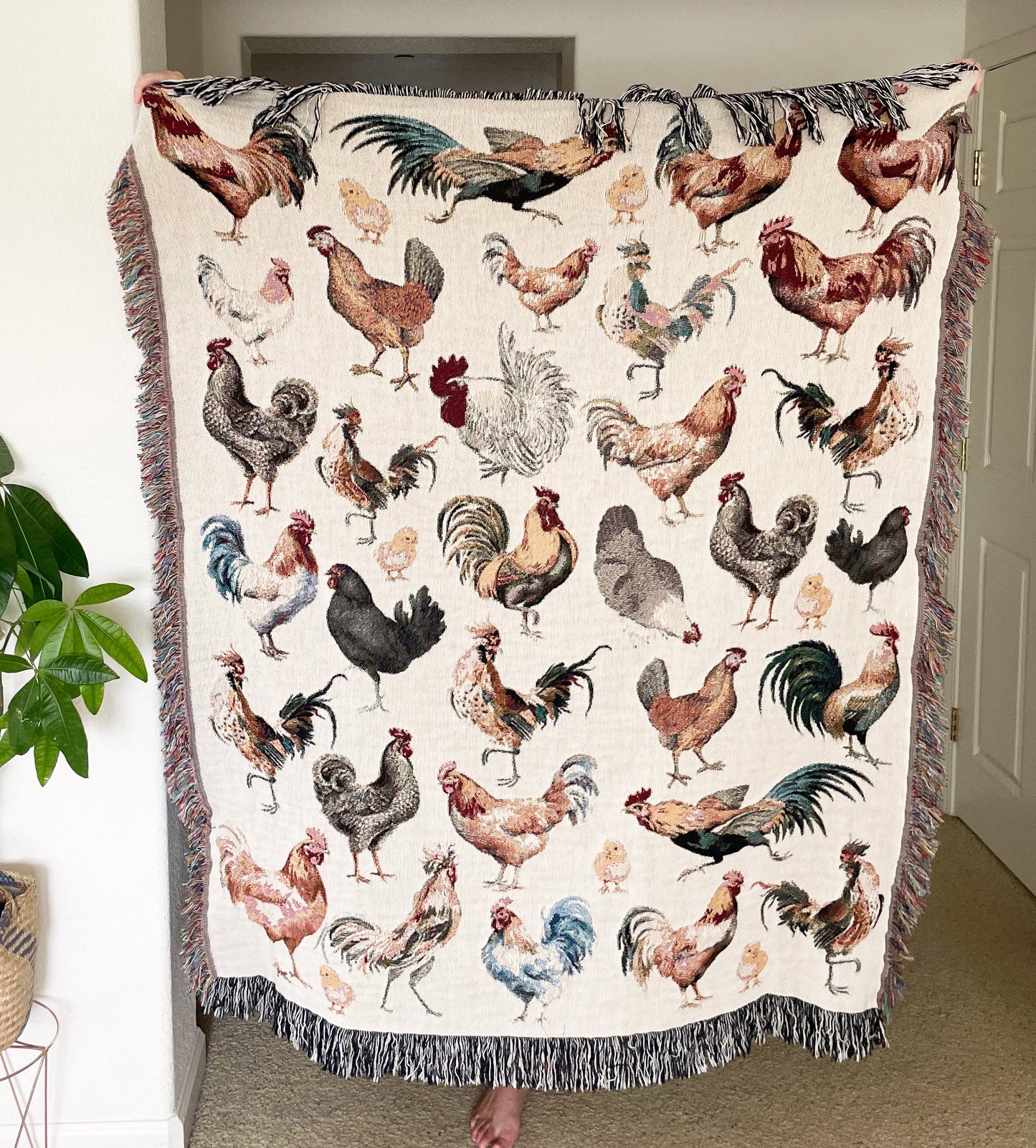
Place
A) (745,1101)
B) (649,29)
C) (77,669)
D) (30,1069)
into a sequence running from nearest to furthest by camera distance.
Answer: (77,669)
(30,1069)
(745,1101)
(649,29)

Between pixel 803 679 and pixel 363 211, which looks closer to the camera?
pixel 363 211

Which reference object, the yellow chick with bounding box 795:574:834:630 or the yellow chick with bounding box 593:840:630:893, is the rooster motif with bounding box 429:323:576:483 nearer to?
the yellow chick with bounding box 795:574:834:630

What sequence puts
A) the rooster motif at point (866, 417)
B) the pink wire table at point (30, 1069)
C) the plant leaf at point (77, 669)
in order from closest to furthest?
the plant leaf at point (77, 669) → the rooster motif at point (866, 417) → the pink wire table at point (30, 1069)

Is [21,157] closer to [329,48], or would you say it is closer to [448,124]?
[448,124]

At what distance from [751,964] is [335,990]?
66 cm

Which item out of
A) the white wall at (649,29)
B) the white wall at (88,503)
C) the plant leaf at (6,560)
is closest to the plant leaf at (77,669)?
the plant leaf at (6,560)

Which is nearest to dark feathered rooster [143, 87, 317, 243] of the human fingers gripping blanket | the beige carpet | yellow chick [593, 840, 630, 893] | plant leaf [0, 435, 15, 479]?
the human fingers gripping blanket

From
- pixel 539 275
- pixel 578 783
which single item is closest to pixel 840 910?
pixel 578 783

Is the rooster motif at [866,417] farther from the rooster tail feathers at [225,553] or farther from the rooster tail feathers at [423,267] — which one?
the rooster tail feathers at [225,553]

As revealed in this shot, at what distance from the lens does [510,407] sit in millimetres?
1641

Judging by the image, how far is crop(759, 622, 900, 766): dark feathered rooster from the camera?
1.71 meters

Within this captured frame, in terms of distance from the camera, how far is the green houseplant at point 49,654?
1547 millimetres

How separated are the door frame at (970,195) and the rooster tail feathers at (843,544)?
3.49 feet

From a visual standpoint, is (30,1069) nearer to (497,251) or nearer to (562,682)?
(562,682)
